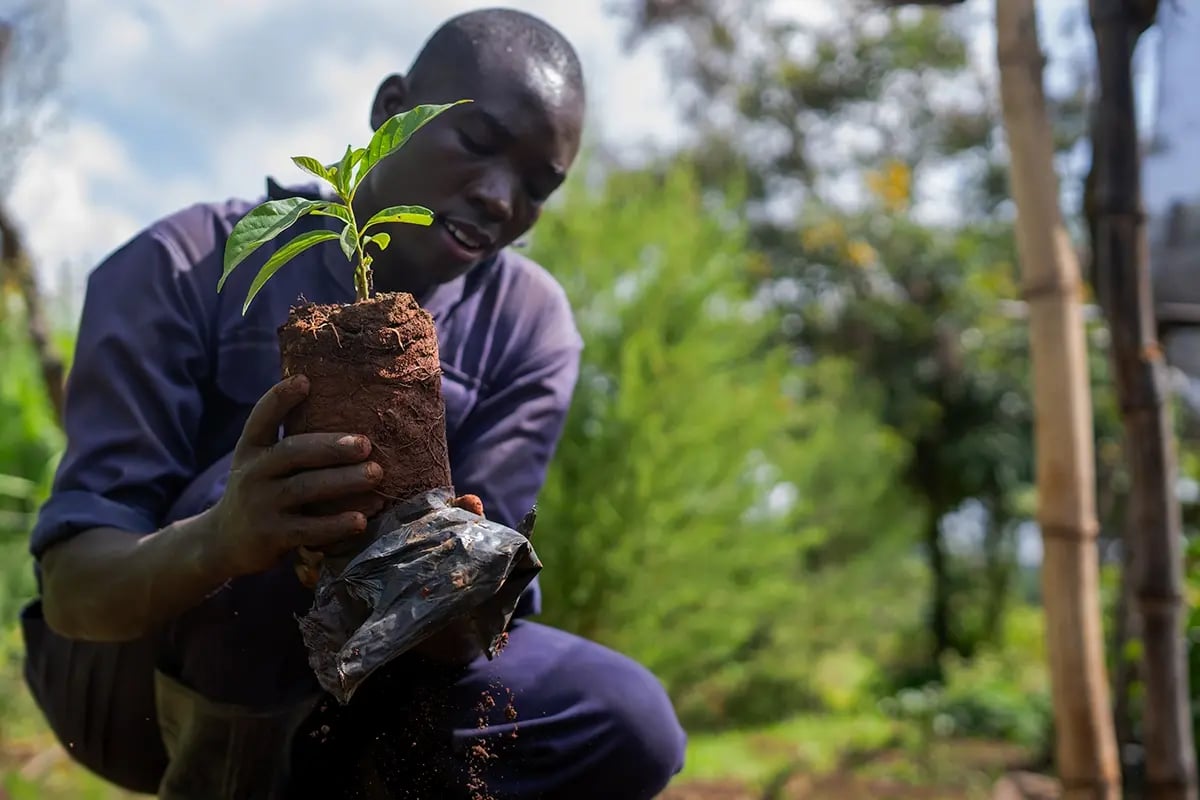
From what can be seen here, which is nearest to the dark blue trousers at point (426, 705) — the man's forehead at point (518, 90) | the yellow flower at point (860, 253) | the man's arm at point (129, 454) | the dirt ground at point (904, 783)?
the man's arm at point (129, 454)

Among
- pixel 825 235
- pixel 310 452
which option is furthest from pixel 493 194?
pixel 825 235

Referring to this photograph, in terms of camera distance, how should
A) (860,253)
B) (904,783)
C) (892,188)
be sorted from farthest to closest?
(860,253)
(892,188)
(904,783)

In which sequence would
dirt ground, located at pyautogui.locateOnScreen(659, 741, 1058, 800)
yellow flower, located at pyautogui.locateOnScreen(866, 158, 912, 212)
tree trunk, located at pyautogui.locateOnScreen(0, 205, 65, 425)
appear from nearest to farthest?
tree trunk, located at pyautogui.locateOnScreen(0, 205, 65, 425), dirt ground, located at pyautogui.locateOnScreen(659, 741, 1058, 800), yellow flower, located at pyautogui.locateOnScreen(866, 158, 912, 212)

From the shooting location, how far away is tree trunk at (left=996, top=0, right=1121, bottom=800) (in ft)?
9.37

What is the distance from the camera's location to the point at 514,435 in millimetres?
1565

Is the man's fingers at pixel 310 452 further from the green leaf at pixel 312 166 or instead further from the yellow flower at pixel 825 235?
the yellow flower at pixel 825 235

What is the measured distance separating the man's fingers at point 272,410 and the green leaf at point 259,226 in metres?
0.12

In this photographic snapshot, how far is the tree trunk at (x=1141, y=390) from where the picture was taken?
9.01 feet

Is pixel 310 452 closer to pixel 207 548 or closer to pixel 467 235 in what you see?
pixel 207 548

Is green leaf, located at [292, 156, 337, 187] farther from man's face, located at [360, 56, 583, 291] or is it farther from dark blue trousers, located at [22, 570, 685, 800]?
dark blue trousers, located at [22, 570, 685, 800]

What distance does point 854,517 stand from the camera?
27.8 ft

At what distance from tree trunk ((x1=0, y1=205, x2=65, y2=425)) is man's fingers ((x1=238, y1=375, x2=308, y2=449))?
2.12 metres

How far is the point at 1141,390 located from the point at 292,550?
87.8 inches

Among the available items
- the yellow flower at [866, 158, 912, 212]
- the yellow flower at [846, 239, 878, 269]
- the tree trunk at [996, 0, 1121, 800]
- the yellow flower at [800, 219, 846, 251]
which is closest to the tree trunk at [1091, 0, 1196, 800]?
the tree trunk at [996, 0, 1121, 800]
